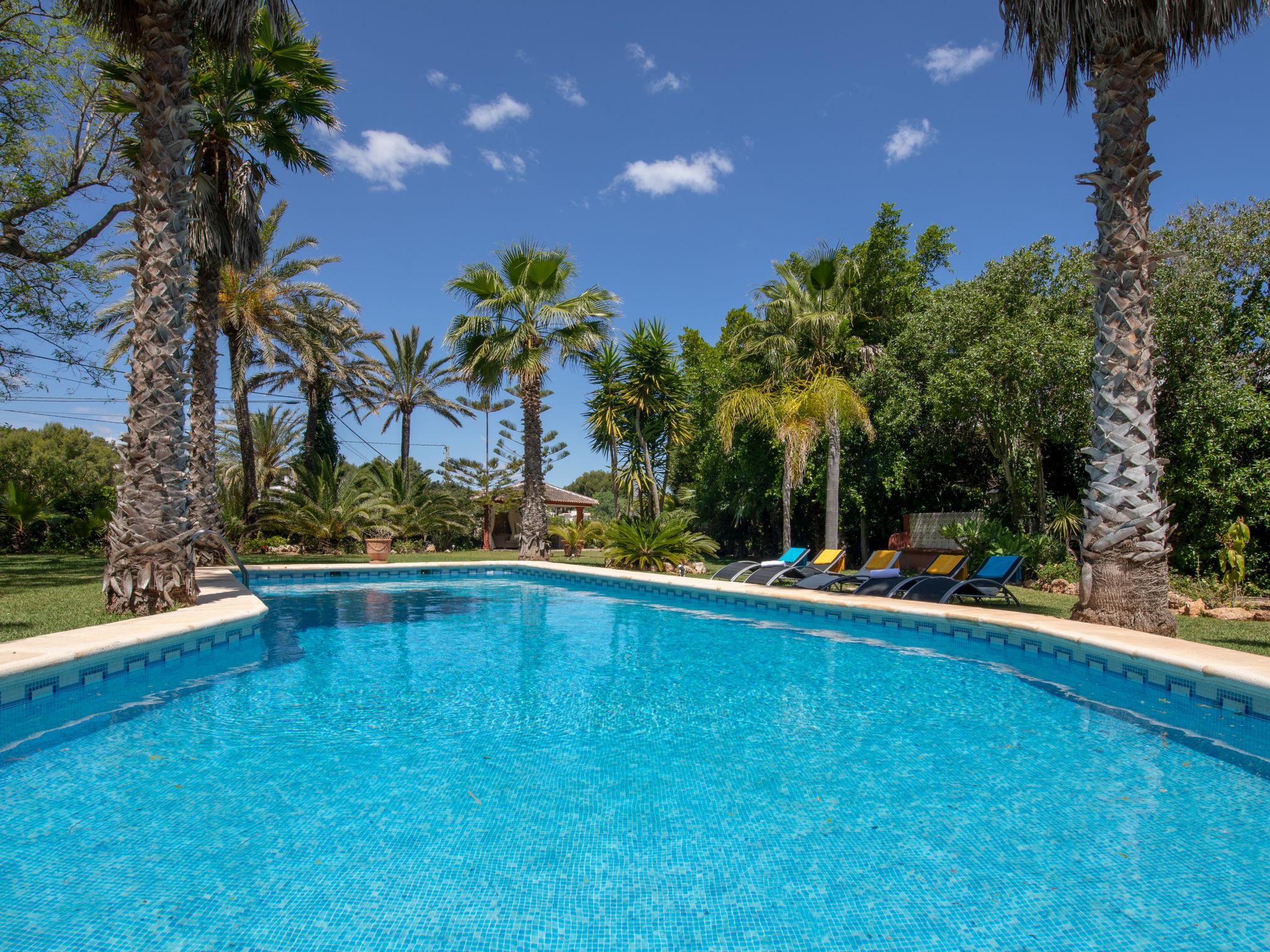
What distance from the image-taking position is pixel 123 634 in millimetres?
6199

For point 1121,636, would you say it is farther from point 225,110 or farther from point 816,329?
point 225,110

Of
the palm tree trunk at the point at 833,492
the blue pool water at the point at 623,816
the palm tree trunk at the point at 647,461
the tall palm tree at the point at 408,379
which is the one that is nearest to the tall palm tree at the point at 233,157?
the blue pool water at the point at 623,816

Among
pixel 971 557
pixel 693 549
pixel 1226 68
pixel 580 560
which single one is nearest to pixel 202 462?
pixel 580 560

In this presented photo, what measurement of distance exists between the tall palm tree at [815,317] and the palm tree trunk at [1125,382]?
Result: 8.51 meters

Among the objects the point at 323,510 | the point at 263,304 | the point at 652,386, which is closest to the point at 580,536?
the point at 652,386

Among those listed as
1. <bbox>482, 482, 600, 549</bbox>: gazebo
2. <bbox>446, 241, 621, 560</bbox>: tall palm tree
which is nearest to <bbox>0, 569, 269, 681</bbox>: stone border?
<bbox>446, 241, 621, 560</bbox>: tall palm tree

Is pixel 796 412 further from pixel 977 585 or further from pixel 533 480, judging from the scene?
pixel 533 480

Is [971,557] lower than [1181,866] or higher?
higher

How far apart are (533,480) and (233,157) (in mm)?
9828

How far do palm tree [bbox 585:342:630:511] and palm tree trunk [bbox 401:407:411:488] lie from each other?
33.2 feet

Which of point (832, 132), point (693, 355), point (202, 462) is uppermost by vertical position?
point (832, 132)

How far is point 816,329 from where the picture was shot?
55.5 feet

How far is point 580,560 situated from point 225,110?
43.7 ft

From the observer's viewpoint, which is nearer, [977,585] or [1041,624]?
[1041,624]
